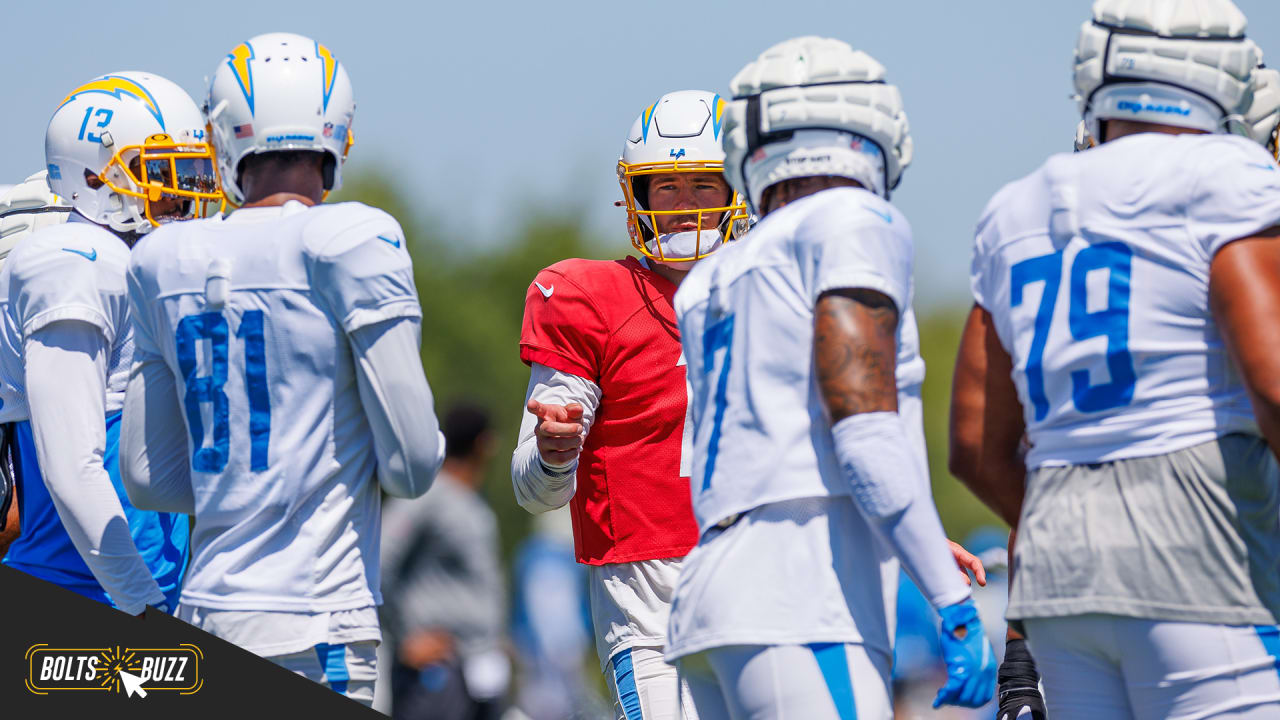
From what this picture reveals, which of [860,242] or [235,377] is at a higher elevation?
[860,242]

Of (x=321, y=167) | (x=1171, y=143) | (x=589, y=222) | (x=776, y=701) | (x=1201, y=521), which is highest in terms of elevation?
(x=1171, y=143)

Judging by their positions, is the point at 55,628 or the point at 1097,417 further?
the point at 55,628

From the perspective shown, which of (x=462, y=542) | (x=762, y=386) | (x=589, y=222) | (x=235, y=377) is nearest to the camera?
(x=762, y=386)

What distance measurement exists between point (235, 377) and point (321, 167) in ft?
2.03

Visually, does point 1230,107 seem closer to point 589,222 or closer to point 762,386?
point 762,386

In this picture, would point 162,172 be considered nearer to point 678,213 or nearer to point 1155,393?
point 678,213

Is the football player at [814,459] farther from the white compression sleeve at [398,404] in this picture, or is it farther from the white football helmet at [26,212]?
the white football helmet at [26,212]

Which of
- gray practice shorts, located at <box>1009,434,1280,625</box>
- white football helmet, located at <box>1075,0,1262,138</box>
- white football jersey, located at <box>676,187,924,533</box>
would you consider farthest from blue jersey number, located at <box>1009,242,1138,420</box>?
white football helmet, located at <box>1075,0,1262,138</box>

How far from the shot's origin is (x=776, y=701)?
10.1 feet

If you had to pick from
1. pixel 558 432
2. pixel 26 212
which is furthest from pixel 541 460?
pixel 26 212

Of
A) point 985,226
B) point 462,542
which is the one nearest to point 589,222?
point 462,542

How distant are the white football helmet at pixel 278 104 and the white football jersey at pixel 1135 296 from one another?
1.74m

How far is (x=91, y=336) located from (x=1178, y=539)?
9.65 ft

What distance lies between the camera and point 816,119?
11.1ft
